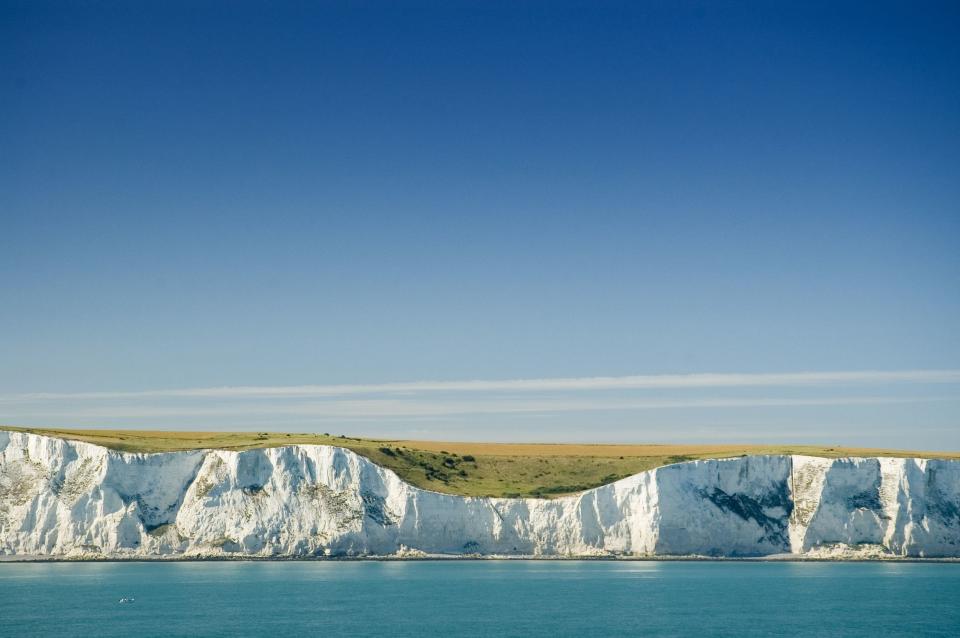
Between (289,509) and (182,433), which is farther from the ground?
(182,433)

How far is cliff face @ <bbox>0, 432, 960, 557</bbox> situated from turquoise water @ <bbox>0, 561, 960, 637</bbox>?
11.6 ft

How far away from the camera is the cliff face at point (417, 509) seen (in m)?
90.9

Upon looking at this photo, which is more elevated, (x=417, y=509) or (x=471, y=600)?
(x=417, y=509)

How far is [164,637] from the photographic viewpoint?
50156 millimetres

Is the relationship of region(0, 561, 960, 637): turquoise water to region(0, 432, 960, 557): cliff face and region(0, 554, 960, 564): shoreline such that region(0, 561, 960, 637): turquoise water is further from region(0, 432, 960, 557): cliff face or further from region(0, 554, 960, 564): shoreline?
region(0, 432, 960, 557): cliff face

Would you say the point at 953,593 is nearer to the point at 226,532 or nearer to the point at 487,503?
the point at 487,503

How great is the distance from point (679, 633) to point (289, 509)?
1856 inches

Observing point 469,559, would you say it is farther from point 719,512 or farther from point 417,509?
point 719,512

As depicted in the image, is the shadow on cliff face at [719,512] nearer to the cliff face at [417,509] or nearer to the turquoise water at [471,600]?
the cliff face at [417,509]

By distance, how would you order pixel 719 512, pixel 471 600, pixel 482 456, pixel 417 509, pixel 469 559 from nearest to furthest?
pixel 471 600 < pixel 417 509 < pixel 469 559 < pixel 719 512 < pixel 482 456

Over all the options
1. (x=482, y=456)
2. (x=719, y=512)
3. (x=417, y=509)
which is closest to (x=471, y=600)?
(x=417, y=509)

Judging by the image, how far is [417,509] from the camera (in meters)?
92.8

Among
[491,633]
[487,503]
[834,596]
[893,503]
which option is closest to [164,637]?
[491,633]

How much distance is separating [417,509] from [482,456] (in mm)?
17121
